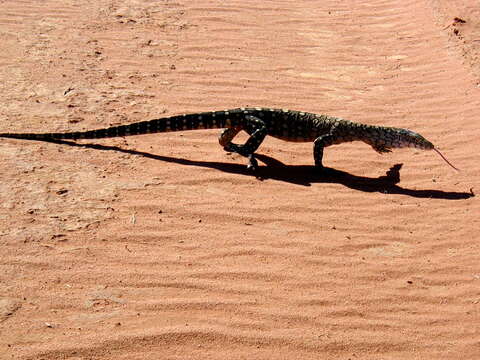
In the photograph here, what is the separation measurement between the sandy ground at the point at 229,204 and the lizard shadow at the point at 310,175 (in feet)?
0.10

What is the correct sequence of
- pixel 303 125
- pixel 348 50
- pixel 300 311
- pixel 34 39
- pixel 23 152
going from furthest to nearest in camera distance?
pixel 348 50
pixel 34 39
pixel 303 125
pixel 23 152
pixel 300 311

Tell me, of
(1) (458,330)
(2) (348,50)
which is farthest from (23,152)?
(2) (348,50)

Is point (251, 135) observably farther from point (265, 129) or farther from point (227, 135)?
point (227, 135)

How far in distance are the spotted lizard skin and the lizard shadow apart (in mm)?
147

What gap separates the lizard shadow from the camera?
7.01 metres

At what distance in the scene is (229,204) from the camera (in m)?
6.48

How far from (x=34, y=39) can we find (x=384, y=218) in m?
6.54

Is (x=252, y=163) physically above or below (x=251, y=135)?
below

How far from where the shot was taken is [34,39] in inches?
415

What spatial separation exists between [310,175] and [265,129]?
736 millimetres

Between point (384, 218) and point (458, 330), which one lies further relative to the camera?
point (384, 218)

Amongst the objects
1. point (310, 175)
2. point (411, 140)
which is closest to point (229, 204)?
point (310, 175)

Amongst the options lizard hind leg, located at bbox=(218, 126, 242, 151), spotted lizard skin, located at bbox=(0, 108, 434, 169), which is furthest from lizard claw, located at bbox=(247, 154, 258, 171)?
lizard hind leg, located at bbox=(218, 126, 242, 151)

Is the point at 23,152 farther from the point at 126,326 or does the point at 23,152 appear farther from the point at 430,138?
the point at 430,138
